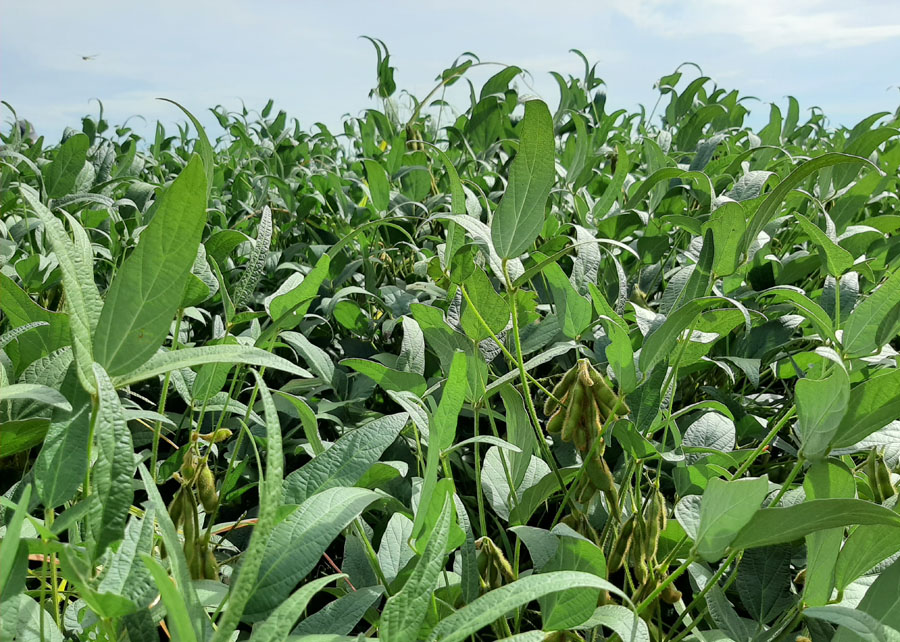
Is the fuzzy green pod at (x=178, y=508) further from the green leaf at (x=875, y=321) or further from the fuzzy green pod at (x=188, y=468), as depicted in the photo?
the green leaf at (x=875, y=321)

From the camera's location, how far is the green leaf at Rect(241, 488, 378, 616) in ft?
1.50

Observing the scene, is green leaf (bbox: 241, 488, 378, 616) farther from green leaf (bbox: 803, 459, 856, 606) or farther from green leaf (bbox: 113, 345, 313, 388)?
green leaf (bbox: 803, 459, 856, 606)

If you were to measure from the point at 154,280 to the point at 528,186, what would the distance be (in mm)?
300

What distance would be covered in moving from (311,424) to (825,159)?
45 cm

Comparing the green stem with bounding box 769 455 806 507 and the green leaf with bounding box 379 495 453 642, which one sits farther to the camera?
the green stem with bounding box 769 455 806 507

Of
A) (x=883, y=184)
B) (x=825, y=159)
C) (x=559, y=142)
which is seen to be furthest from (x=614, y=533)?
(x=559, y=142)

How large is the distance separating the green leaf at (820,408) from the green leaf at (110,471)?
0.46m

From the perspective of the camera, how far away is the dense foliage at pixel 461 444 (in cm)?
45

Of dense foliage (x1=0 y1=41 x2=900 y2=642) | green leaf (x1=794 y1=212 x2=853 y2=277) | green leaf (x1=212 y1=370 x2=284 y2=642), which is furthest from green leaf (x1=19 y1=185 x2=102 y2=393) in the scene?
green leaf (x1=794 y1=212 x2=853 y2=277)

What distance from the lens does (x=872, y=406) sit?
58 cm

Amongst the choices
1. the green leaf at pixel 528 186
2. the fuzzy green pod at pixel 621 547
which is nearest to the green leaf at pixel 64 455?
the green leaf at pixel 528 186

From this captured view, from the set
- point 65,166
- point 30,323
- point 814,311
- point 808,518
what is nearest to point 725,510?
point 808,518

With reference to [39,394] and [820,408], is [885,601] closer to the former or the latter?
[820,408]

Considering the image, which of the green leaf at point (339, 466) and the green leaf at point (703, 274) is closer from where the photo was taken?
the green leaf at point (339, 466)
